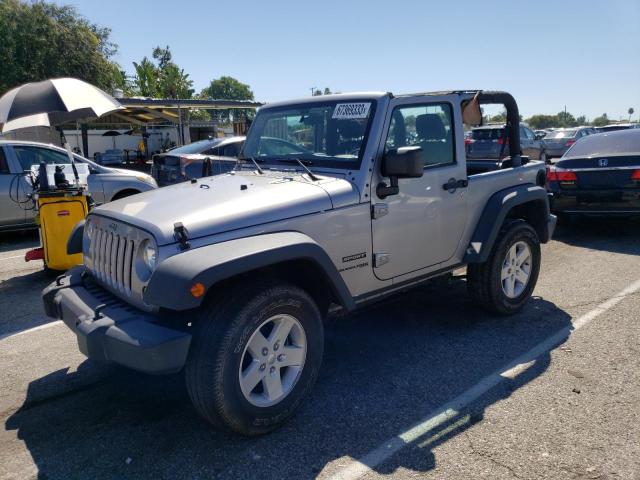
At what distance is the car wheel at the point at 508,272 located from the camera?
450cm

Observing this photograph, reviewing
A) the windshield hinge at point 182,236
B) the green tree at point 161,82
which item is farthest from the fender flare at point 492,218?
the green tree at point 161,82

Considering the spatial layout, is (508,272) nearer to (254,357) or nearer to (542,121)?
(254,357)

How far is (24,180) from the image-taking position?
27.2 feet

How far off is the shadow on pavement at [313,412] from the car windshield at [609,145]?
462cm

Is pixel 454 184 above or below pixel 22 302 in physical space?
above

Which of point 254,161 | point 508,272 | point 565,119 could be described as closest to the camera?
point 254,161

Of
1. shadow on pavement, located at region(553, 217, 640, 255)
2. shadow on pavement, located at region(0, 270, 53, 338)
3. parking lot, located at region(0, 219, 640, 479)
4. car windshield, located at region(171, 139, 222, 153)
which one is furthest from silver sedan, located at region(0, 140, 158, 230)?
shadow on pavement, located at region(553, 217, 640, 255)

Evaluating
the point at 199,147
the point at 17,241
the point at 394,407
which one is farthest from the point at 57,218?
the point at 394,407

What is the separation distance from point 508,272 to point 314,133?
7.22 feet

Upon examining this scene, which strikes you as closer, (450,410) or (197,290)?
(197,290)

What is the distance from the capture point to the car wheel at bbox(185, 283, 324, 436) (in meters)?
2.70

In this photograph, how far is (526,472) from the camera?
264 cm

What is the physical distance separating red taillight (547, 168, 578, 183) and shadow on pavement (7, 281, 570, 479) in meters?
3.99

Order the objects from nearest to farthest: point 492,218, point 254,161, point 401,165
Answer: point 401,165, point 254,161, point 492,218
